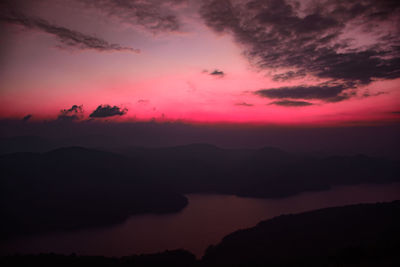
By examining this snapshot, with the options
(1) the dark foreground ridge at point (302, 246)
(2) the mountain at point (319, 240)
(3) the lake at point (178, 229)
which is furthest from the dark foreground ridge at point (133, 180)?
(2) the mountain at point (319, 240)

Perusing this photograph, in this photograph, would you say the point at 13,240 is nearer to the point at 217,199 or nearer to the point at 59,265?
the point at 59,265

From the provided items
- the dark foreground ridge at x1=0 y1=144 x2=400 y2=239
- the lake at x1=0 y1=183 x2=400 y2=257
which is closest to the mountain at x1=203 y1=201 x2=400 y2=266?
the lake at x1=0 y1=183 x2=400 y2=257

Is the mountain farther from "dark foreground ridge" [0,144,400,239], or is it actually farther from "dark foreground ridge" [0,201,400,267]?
"dark foreground ridge" [0,144,400,239]

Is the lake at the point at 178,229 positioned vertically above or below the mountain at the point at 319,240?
below

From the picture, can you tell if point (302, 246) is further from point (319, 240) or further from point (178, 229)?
point (178, 229)

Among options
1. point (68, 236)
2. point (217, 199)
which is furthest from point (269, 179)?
point (68, 236)

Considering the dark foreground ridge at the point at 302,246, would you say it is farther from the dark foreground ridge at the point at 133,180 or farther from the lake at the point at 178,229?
the dark foreground ridge at the point at 133,180

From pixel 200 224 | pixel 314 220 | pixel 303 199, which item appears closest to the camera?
pixel 314 220
